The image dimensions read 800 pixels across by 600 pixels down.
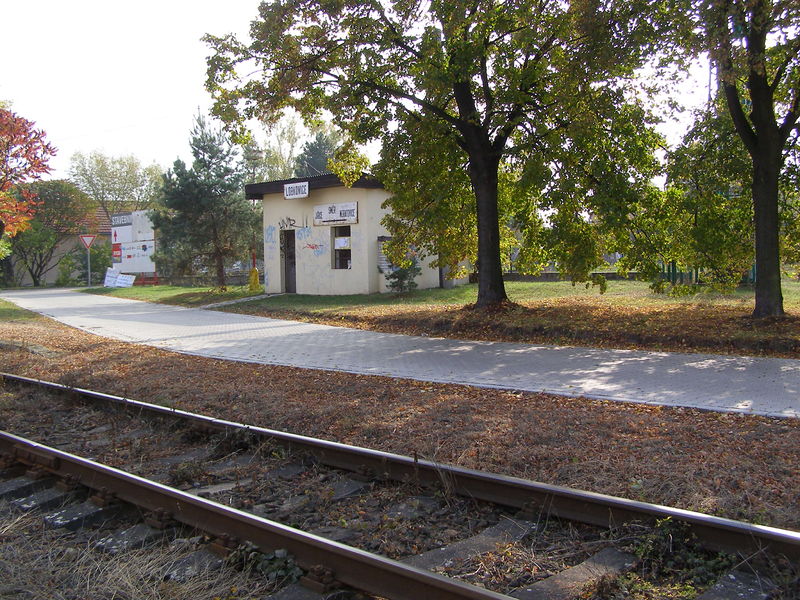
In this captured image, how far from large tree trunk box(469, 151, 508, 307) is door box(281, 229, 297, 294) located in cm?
1169

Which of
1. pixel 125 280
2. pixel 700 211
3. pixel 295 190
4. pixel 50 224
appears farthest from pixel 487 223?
A: pixel 50 224

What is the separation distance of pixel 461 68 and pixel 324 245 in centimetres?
1216

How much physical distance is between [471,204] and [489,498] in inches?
499

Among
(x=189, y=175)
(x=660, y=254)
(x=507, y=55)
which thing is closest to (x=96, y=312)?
(x=189, y=175)

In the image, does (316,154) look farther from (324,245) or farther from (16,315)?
(16,315)

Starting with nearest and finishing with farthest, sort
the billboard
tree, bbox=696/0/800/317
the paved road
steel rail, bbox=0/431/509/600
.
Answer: steel rail, bbox=0/431/509/600
the paved road
tree, bbox=696/0/800/317
the billboard

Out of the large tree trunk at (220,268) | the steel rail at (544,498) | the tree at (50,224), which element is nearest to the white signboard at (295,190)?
the large tree trunk at (220,268)

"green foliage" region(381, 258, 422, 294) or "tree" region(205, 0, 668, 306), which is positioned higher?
"tree" region(205, 0, 668, 306)

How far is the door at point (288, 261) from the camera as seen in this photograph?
85.0 ft

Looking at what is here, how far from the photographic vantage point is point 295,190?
24.4 metres

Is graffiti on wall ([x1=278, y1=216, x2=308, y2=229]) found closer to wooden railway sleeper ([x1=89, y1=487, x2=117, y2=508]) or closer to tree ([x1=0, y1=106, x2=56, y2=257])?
tree ([x1=0, y1=106, x2=56, y2=257])

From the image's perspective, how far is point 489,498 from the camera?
15.4ft

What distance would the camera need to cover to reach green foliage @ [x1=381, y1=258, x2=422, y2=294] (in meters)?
22.6

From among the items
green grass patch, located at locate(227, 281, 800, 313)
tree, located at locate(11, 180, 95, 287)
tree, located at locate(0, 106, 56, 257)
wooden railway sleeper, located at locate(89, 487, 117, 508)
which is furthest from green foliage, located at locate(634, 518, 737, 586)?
tree, located at locate(11, 180, 95, 287)
